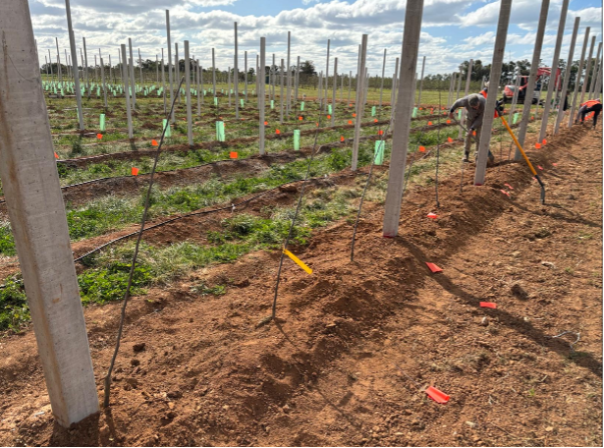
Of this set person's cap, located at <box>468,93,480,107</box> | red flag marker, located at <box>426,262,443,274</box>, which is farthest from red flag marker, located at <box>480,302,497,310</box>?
person's cap, located at <box>468,93,480,107</box>

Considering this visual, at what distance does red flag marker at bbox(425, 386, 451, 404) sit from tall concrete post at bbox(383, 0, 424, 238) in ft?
8.91

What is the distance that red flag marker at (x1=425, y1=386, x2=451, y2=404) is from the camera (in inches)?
109

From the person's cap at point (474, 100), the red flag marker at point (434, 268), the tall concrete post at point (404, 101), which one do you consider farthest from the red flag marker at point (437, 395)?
the person's cap at point (474, 100)

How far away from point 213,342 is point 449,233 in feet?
11.9

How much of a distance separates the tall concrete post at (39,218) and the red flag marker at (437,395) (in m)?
2.13

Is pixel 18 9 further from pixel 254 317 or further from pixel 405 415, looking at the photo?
pixel 405 415

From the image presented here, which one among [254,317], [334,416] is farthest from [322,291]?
[334,416]

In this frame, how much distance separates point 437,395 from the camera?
111 inches

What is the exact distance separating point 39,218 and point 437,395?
2590 mm

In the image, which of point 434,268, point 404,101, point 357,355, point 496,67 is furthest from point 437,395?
point 496,67

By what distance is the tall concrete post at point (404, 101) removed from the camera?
4.63m

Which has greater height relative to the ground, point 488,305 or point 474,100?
point 474,100

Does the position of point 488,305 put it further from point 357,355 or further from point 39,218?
point 39,218

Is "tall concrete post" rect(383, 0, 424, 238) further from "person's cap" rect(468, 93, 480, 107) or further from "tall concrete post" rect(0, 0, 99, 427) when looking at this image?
"person's cap" rect(468, 93, 480, 107)
